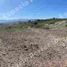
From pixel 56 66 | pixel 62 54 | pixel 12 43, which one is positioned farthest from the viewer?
pixel 12 43

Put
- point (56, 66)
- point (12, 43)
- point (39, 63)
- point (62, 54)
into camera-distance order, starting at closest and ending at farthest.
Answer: point (56, 66) < point (39, 63) < point (62, 54) < point (12, 43)

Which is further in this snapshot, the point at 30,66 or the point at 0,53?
the point at 0,53

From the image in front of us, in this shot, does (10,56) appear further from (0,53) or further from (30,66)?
(30,66)

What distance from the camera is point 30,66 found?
13781mm

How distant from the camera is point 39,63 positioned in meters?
A: 14.4

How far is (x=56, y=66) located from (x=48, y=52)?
4759mm

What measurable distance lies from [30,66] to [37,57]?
249cm

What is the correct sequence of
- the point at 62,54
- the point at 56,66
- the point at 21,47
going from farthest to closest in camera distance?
1. the point at 21,47
2. the point at 62,54
3. the point at 56,66

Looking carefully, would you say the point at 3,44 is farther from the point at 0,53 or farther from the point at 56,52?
the point at 56,52

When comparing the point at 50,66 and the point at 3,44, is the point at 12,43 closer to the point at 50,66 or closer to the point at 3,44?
the point at 3,44

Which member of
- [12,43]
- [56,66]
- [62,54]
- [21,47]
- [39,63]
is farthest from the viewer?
[12,43]

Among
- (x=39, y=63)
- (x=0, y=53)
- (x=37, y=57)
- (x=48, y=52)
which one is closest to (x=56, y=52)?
(x=48, y=52)

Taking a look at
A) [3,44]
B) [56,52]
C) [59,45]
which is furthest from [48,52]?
[3,44]

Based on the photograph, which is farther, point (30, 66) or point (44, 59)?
point (44, 59)
